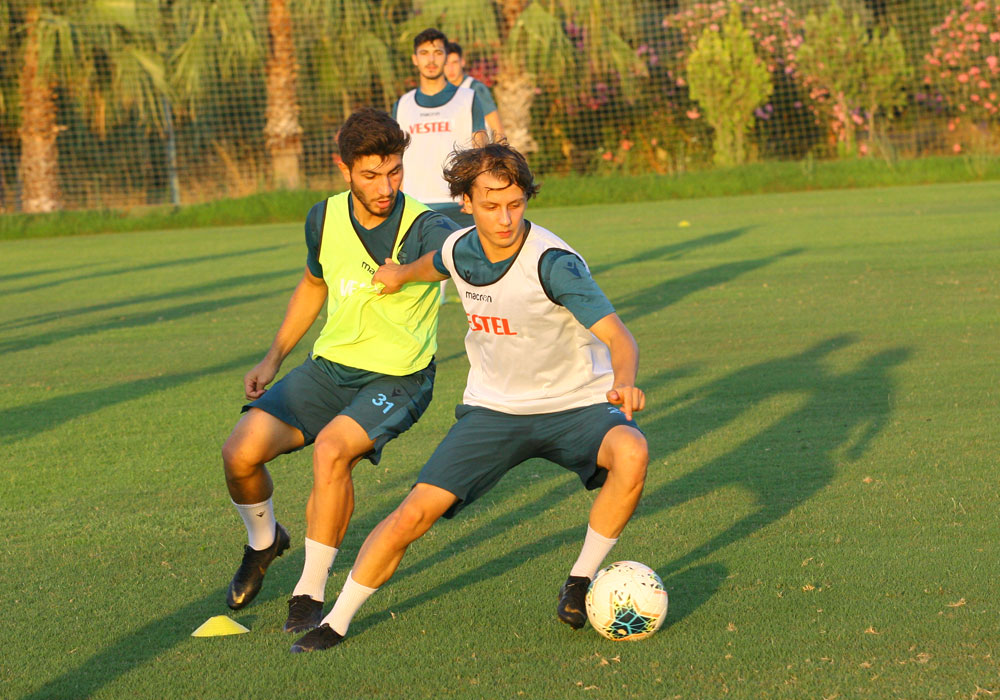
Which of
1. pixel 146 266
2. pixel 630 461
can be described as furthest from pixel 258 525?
pixel 146 266

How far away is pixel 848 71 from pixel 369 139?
21.5m

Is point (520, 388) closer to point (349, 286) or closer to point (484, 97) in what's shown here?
point (349, 286)

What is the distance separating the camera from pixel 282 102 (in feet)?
82.2

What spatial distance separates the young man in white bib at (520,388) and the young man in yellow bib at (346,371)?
0.28m

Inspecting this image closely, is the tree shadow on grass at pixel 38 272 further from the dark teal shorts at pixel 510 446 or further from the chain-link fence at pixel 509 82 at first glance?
the dark teal shorts at pixel 510 446

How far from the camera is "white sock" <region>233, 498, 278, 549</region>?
4.44 meters

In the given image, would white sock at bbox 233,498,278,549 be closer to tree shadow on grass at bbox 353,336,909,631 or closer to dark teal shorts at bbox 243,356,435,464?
dark teal shorts at bbox 243,356,435,464

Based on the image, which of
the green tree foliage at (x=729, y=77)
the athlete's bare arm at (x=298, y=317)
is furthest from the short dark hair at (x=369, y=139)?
the green tree foliage at (x=729, y=77)

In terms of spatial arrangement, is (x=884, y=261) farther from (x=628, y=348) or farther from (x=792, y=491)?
(x=628, y=348)

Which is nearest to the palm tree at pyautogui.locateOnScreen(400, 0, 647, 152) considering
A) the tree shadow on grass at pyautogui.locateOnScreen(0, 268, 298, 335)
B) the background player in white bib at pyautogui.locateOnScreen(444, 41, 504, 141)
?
the tree shadow on grass at pyautogui.locateOnScreen(0, 268, 298, 335)

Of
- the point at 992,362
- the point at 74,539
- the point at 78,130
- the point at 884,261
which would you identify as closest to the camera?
the point at 74,539

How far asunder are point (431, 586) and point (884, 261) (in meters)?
9.04

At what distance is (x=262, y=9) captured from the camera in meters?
25.1

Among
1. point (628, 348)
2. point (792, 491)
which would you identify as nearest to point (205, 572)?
point (628, 348)
